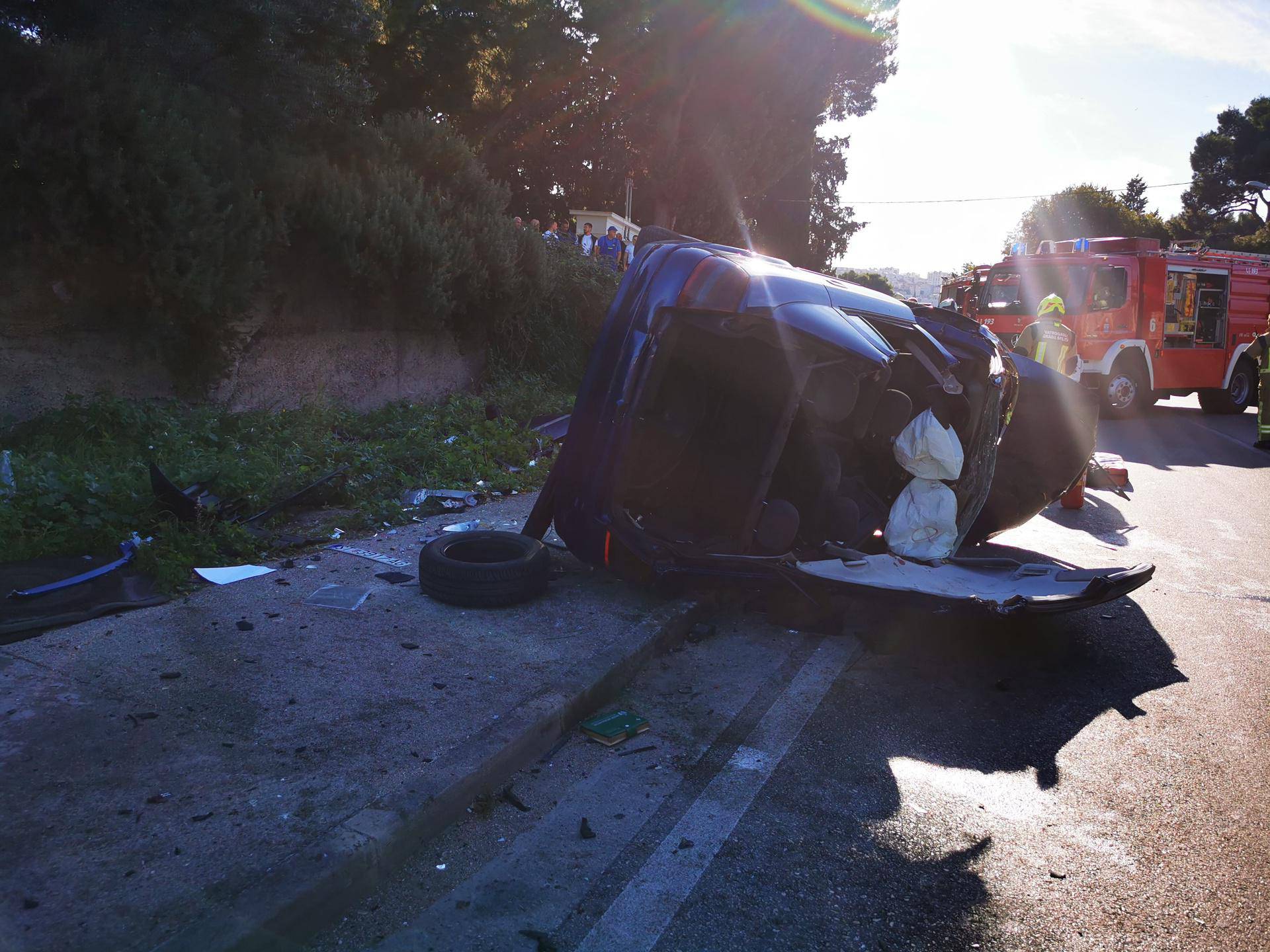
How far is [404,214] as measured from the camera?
9.90 m

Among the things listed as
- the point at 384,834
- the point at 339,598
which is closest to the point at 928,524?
the point at 339,598

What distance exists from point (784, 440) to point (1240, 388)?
18.0m

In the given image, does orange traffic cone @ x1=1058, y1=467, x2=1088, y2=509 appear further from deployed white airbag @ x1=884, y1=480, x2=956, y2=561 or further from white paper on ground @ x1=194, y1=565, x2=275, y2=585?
white paper on ground @ x1=194, y1=565, x2=275, y2=585

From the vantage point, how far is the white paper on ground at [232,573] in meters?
5.07

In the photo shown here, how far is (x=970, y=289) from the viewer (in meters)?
18.1

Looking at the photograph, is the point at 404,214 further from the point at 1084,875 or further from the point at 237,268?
the point at 1084,875

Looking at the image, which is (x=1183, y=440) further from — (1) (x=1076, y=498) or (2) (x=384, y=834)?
(2) (x=384, y=834)

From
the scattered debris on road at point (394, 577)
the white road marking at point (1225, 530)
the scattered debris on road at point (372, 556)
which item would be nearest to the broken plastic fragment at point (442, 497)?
the scattered debris on road at point (372, 556)

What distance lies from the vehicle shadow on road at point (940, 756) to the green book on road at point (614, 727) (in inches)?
26.2

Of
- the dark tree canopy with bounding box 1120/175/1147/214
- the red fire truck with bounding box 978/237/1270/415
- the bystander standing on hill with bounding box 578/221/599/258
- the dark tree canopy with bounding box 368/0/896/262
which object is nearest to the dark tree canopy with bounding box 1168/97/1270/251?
the dark tree canopy with bounding box 1120/175/1147/214

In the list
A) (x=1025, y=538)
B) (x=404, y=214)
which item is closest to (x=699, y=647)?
(x=1025, y=538)

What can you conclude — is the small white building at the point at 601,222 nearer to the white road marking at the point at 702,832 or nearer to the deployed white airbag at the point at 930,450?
the deployed white airbag at the point at 930,450

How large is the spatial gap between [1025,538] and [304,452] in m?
6.17

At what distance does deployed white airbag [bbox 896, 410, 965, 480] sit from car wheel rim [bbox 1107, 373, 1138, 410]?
1229 cm
